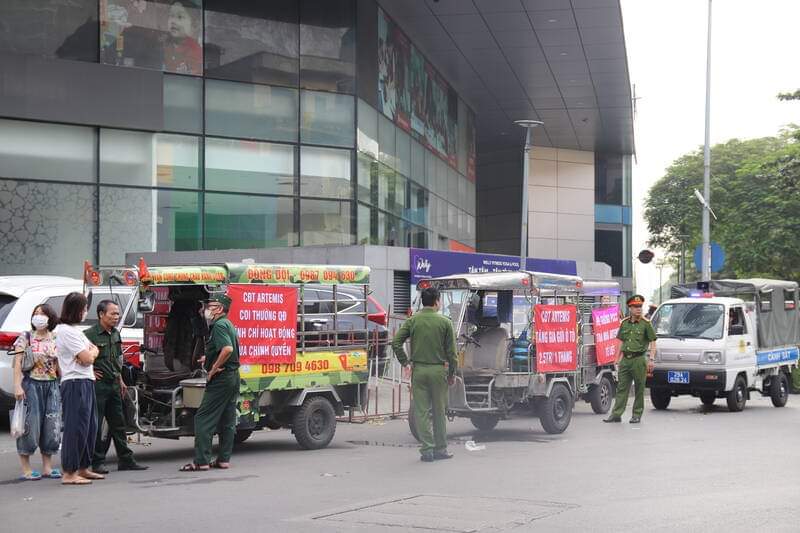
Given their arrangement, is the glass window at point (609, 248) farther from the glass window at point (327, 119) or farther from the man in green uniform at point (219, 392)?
the man in green uniform at point (219, 392)

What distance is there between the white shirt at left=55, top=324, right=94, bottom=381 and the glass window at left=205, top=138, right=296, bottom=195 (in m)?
18.3

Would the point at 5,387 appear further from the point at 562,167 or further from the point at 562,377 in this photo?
the point at 562,167

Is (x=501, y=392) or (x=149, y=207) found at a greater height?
(x=149, y=207)

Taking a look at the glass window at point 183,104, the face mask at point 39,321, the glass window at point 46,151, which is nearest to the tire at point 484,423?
the face mask at point 39,321

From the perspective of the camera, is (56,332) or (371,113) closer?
(56,332)

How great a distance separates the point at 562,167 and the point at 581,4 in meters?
29.6

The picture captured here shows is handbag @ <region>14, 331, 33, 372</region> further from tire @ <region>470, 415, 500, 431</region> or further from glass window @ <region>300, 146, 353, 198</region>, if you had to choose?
glass window @ <region>300, 146, 353, 198</region>

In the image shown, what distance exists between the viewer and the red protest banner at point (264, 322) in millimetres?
12867

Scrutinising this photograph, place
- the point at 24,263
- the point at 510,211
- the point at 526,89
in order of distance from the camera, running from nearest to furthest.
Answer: the point at 24,263
the point at 526,89
the point at 510,211

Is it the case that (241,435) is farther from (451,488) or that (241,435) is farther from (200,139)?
(200,139)

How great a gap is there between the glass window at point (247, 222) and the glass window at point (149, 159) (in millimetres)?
891

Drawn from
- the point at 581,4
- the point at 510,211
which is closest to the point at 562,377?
the point at 581,4

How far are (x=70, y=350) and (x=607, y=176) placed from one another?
54191 millimetres

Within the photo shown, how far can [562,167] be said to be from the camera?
198 ft
